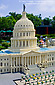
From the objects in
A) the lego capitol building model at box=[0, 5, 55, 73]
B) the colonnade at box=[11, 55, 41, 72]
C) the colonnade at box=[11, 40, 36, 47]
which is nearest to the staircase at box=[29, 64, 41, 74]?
the lego capitol building model at box=[0, 5, 55, 73]

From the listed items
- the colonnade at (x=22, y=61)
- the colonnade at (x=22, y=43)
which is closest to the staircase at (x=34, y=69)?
the colonnade at (x=22, y=61)

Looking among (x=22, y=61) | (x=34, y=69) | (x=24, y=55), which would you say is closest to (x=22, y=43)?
(x=24, y=55)

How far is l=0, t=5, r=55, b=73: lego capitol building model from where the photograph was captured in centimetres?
5000

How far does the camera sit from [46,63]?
54531 millimetres

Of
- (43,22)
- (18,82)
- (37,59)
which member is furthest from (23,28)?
(43,22)

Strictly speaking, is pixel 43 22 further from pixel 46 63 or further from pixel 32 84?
pixel 32 84

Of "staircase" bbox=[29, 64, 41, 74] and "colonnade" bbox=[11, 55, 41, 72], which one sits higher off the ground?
"colonnade" bbox=[11, 55, 41, 72]

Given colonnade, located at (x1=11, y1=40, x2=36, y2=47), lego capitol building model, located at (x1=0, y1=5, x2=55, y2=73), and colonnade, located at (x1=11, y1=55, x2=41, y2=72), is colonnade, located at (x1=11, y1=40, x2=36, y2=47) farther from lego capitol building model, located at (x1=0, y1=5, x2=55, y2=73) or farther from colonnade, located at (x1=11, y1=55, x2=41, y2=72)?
colonnade, located at (x1=11, y1=55, x2=41, y2=72)

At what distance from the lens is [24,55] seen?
5059 centimetres

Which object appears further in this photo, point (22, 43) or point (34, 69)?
point (22, 43)

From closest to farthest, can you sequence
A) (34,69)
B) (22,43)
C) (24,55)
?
(34,69) < (24,55) < (22,43)

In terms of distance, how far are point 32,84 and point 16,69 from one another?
1259 cm

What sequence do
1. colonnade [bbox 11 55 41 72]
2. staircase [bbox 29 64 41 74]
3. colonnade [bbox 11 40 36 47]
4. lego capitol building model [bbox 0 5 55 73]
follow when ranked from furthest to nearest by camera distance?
colonnade [bbox 11 40 36 47] → colonnade [bbox 11 55 41 72] → lego capitol building model [bbox 0 5 55 73] → staircase [bbox 29 64 41 74]

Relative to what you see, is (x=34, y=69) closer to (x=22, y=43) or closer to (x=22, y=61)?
(x=22, y=61)
